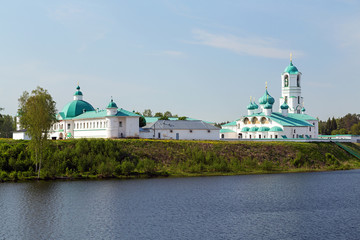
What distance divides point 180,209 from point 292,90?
9529 cm

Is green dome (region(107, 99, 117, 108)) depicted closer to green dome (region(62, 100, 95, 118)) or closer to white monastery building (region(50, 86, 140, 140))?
white monastery building (region(50, 86, 140, 140))

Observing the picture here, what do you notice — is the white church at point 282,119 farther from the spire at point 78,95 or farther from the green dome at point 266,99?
the spire at point 78,95

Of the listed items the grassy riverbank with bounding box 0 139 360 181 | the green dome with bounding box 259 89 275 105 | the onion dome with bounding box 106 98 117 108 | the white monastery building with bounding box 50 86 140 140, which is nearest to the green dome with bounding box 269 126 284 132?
the green dome with bounding box 259 89 275 105

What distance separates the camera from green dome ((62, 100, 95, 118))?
296ft

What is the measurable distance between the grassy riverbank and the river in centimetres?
543

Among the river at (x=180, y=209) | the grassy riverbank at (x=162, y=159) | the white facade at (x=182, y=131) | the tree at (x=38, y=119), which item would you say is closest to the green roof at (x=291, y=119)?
the grassy riverbank at (x=162, y=159)

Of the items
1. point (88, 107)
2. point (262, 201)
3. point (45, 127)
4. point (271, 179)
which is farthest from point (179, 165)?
point (88, 107)

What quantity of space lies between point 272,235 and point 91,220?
44.0ft

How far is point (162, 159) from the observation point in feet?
229

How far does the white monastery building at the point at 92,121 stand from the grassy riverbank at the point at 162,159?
831 cm

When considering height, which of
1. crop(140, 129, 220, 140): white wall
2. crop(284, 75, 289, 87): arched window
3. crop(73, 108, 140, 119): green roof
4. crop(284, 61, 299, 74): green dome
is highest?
crop(284, 61, 299, 74): green dome

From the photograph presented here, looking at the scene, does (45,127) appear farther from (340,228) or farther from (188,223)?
(340,228)

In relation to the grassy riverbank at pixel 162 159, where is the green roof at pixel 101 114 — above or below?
above

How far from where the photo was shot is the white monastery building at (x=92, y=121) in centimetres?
8112
